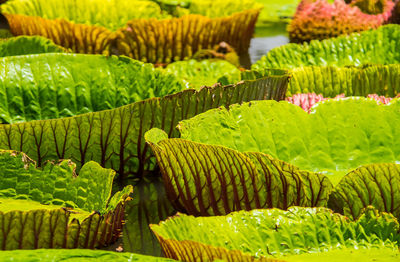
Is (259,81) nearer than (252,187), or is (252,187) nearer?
(252,187)

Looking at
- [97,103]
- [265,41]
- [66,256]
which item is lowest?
[265,41]

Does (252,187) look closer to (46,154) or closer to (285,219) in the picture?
(285,219)

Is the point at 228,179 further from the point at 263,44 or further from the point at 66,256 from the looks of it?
A: the point at 263,44

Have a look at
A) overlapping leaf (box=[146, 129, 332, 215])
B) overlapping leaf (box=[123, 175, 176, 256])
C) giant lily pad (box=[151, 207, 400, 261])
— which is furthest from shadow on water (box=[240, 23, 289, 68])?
giant lily pad (box=[151, 207, 400, 261])

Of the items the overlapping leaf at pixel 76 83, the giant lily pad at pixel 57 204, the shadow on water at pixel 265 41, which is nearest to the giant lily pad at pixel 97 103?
the overlapping leaf at pixel 76 83

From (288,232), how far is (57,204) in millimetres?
302

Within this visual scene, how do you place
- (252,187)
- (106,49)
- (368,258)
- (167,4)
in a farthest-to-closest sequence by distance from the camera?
1. (167,4)
2. (106,49)
3. (252,187)
4. (368,258)

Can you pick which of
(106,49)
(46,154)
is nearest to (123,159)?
(46,154)

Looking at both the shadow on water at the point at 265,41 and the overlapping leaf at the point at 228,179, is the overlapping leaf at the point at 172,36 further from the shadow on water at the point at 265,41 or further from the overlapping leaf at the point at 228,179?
the overlapping leaf at the point at 228,179

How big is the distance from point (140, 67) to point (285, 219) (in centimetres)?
58

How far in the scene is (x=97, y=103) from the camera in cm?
116

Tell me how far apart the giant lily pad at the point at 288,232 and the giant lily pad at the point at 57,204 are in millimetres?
111

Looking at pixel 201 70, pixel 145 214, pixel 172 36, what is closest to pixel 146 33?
pixel 172 36

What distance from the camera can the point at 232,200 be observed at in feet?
2.47
